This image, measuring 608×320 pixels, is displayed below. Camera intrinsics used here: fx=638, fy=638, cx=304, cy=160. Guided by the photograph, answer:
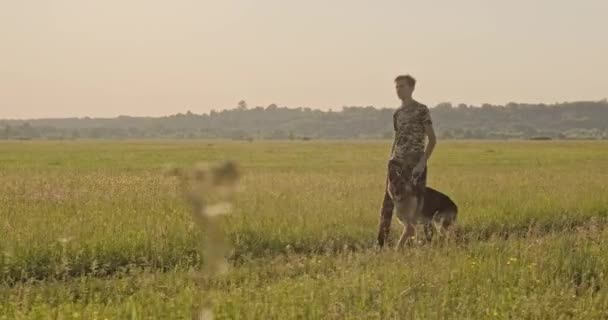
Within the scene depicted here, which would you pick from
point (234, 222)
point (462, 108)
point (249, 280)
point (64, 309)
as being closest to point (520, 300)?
point (249, 280)

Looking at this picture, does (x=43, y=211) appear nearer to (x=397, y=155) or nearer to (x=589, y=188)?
(x=397, y=155)

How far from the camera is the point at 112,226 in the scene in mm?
8625

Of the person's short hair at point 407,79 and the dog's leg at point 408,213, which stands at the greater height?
the person's short hair at point 407,79

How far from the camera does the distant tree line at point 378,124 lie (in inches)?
5000

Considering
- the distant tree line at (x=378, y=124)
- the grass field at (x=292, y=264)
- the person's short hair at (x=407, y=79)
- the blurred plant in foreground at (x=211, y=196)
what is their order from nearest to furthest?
the blurred plant in foreground at (x=211, y=196), the grass field at (x=292, y=264), the person's short hair at (x=407, y=79), the distant tree line at (x=378, y=124)

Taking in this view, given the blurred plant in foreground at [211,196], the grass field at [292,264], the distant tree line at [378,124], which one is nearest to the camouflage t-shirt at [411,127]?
the grass field at [292,264]

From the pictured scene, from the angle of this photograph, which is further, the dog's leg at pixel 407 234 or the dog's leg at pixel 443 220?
the dog's leg at pixel 443 220

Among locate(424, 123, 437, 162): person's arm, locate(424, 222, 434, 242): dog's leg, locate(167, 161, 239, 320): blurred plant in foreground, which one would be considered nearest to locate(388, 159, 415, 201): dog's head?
locate(424, 123, 437, 162): person's arm

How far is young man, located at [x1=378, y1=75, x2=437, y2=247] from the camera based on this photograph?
7.71 metres

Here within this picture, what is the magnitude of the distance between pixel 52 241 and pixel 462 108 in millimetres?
184515

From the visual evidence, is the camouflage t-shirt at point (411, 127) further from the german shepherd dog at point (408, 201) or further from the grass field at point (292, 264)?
the grass field at point (292, 264)

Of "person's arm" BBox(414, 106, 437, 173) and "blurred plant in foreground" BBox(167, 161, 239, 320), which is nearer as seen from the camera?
"blurred plant in foreground" BBox(167, 161, 239, 320)

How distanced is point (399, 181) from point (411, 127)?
27.1 inches

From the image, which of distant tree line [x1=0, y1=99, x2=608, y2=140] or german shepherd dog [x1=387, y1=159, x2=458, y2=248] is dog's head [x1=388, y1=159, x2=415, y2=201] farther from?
distant tree line [x1=0, y1=99, x2=608, y2=140]
